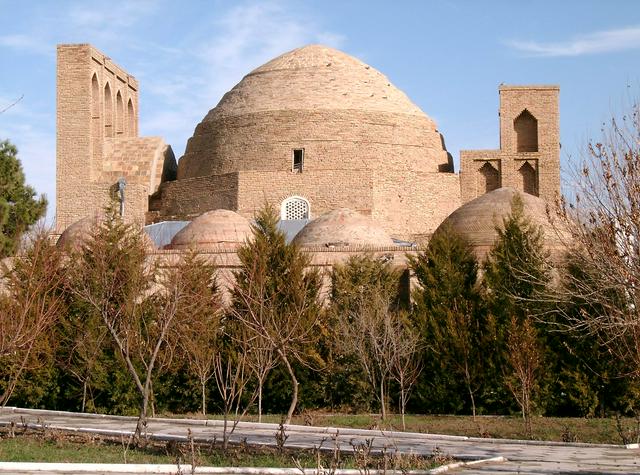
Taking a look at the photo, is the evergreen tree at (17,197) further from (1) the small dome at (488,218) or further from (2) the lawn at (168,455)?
(2) the lawn at (168,455)

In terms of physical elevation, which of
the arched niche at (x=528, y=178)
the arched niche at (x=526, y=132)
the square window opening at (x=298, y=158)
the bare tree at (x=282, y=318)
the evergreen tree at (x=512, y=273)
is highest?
the arched niche at (x=526, y=132)

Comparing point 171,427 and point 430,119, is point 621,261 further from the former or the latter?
point 430,119

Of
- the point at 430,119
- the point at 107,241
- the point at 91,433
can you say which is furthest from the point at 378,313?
the point at 430,119

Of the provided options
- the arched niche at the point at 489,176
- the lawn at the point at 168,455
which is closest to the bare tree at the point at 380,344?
the lawn at the point at 168,455

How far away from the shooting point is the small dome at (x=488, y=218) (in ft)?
81.9

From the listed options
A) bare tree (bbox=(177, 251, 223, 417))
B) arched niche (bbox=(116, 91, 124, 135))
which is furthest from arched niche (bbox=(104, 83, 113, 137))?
bare tree (bbox=(177, 251, 223, 417))

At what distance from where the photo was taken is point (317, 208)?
3195cm

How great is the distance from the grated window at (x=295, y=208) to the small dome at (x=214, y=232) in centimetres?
364

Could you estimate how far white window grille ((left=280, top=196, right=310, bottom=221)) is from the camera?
32094 millimetres

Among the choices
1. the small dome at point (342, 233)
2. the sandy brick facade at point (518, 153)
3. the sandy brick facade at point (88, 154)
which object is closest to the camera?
the small dome at point (342, 233)

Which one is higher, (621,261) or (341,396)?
(621,261)

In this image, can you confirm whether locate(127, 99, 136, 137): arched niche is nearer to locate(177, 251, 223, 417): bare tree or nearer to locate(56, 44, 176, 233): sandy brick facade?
locate(56, 44, 176, 233): sandy brick facade

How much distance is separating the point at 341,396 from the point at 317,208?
40.6 ft

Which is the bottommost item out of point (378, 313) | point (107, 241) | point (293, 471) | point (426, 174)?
point (293, 471)
